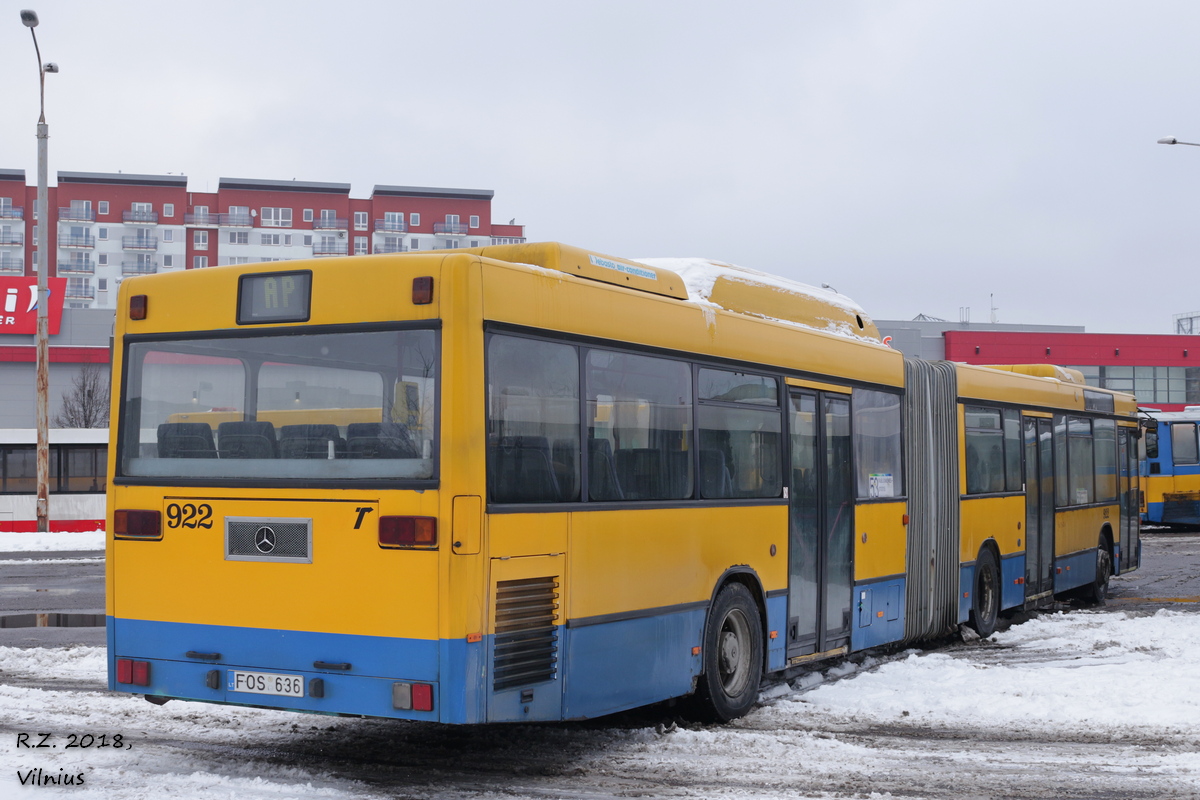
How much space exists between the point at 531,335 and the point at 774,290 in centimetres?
380

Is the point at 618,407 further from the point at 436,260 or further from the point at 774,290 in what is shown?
the point at 774,290

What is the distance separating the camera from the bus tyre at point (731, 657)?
27.8 feet

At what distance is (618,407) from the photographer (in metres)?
7.53

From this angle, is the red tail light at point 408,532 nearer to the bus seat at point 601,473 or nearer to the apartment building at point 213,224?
the bus seat at point 601,473

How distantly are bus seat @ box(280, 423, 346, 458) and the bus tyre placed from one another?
3.05 metres

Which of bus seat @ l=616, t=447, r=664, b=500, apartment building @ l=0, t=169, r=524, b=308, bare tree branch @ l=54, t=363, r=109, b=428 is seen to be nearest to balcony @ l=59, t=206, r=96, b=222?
apartment building @ l=0, t=169, r=524, b=308

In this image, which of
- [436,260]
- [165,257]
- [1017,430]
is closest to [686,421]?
[436,260]

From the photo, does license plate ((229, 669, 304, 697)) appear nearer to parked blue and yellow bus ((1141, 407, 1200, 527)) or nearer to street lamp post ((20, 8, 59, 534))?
street lamp post ((20, 8, 59, 534))

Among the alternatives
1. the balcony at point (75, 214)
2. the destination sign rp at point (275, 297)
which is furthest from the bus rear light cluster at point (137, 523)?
the balcony at point (75, 214)

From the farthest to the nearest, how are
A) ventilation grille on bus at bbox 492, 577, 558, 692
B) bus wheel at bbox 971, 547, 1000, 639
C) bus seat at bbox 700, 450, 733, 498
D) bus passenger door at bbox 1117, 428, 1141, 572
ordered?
bus passenger door at bbox 1117, 428, 1141, 572
bus wheel at bbox 971, 547, 1000, 639
bus seat at bbox 700, 450, 733, 498
ventilation grille on bus at bbox 492, 577, 558, 692

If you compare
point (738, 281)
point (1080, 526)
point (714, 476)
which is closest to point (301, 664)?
point (714, 476)

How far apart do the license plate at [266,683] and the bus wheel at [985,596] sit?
8760 mm

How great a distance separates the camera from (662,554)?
7.92 m

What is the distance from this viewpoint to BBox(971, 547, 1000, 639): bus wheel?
13.5 metres
